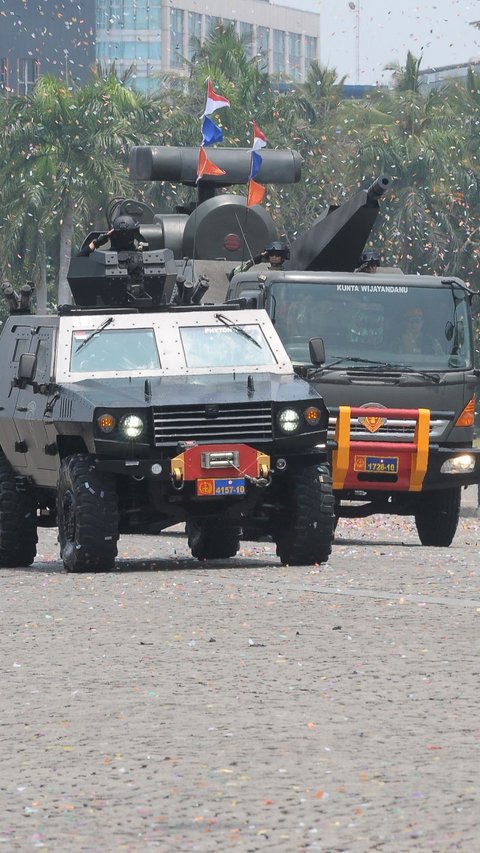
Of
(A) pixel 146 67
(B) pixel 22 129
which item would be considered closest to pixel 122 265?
Result: (B) pixel 22 129

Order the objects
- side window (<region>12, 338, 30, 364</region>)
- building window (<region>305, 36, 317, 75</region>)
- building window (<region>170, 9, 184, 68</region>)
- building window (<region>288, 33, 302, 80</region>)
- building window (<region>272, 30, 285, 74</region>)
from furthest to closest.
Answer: building window (<region>305, 36, 317, 75</region>)
building window (<region>288, 33, 302, 80</region>)
building window (<region>272, 30, 285, 74</region>)
building window (<region>170, 9, 184, 68</region>)
side window (<region>12, 338, 30, 364</region>)

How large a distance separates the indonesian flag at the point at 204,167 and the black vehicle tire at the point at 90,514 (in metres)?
9.50

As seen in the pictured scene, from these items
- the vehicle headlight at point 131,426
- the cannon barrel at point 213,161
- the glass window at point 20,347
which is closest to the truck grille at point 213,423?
the vehicle headlight at point 131,426

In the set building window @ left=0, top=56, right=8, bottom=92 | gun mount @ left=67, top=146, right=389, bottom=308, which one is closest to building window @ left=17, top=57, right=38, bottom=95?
building window @ left=0, top=56, right=8, bottom=92

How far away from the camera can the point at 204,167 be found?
80.0ft

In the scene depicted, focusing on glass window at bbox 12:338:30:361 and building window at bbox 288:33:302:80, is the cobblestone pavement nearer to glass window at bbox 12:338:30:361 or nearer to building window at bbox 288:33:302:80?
glass window at bbox 12:338:30:361

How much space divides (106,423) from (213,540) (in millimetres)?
2741

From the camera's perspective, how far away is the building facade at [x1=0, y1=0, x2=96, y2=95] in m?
150

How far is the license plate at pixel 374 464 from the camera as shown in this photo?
1842 cm

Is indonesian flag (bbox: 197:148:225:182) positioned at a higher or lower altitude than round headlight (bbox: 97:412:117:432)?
higher

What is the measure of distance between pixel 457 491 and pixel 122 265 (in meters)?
3.92

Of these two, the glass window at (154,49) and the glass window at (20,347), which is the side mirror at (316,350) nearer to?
the glass window at (20,347)

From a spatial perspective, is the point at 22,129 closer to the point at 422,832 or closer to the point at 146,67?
the point at 422,832

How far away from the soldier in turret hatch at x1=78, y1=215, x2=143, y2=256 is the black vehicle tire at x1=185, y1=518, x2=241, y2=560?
3818 millimetres
